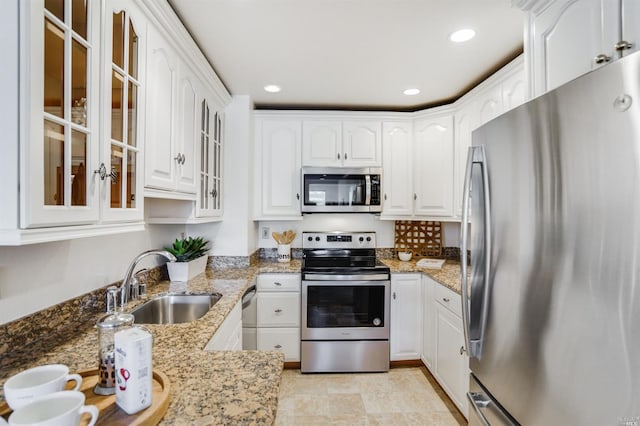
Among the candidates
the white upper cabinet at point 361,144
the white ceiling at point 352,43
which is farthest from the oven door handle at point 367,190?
the white ceiling at point 352,43

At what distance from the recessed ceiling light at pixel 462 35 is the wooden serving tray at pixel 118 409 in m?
2.09

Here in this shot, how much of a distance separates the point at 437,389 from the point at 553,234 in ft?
6.98

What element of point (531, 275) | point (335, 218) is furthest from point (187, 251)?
point (531, 275)

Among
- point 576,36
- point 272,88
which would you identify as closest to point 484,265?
point 576,36

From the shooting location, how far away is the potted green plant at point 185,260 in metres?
2.27

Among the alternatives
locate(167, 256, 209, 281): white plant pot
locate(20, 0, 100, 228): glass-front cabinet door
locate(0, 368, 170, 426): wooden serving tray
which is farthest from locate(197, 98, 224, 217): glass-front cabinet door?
locate(0, 368, 170, 426): wooden serving tray

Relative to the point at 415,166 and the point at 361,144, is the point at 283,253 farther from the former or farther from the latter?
the point at 415,166

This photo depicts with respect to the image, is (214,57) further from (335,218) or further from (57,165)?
(335,218)

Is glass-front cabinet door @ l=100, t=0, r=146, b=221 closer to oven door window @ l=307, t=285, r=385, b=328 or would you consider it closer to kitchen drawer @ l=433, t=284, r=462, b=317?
oven door window @ l=307, t=285, r=385, b=328

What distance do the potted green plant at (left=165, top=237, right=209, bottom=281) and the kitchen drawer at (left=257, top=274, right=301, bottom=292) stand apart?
524mm

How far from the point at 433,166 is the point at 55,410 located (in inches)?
114

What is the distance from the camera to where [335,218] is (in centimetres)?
343

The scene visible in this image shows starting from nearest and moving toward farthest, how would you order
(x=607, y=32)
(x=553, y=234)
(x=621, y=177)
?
(x=621, y=177), (x=553, y=234), (x=607, y=32)

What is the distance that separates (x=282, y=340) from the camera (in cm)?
277
